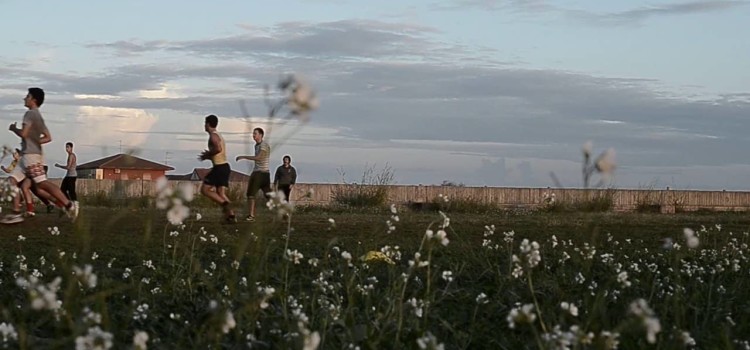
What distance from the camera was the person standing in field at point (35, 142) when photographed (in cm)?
1306

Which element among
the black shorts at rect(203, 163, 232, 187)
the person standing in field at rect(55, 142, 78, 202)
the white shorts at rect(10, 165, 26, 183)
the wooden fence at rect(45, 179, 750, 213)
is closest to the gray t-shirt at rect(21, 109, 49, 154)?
the white shorts at rect(10, 165, 26, 183)

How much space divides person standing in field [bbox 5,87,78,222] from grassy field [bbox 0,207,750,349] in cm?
231

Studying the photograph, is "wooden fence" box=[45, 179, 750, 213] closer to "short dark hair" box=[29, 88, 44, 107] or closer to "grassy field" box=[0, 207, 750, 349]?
"short dark hair" box=[29, 88, 44, 107]

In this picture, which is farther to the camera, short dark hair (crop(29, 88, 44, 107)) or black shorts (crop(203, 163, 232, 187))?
black shorts (crop(203, 163, 232, 187))

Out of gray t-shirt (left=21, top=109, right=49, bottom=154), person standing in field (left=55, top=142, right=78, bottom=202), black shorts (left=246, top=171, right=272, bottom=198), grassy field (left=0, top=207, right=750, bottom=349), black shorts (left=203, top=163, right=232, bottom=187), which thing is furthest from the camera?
person standing in field (left=55, top=142, right=78, bottom=202)

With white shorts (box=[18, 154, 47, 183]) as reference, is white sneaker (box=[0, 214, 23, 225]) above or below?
below

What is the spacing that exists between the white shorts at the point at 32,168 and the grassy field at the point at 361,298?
2.85m

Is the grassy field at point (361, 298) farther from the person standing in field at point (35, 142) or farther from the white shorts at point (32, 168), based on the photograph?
the white shorts at point (32, 168)

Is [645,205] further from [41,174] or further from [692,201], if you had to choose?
[41,174]

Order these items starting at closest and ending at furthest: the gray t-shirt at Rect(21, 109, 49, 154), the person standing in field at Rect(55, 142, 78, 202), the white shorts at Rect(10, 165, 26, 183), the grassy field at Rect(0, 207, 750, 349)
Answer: the grassy field at Rect(0, 207, 750, 349), the gray t-shirt at Rect(21, 109, 49, 154), the white shorts at Rect(10, 165, 26, 183), the person standing in field at Rect(55, 142, 78, 202)

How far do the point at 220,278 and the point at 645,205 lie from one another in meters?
33.0

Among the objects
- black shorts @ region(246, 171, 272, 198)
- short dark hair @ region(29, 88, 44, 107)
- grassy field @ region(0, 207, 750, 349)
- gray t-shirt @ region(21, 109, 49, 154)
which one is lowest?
grassy field @ region(0, 207, 750, 349)

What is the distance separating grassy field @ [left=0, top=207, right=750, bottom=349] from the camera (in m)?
4.04

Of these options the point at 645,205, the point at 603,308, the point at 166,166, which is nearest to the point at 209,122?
the point at 166,166
